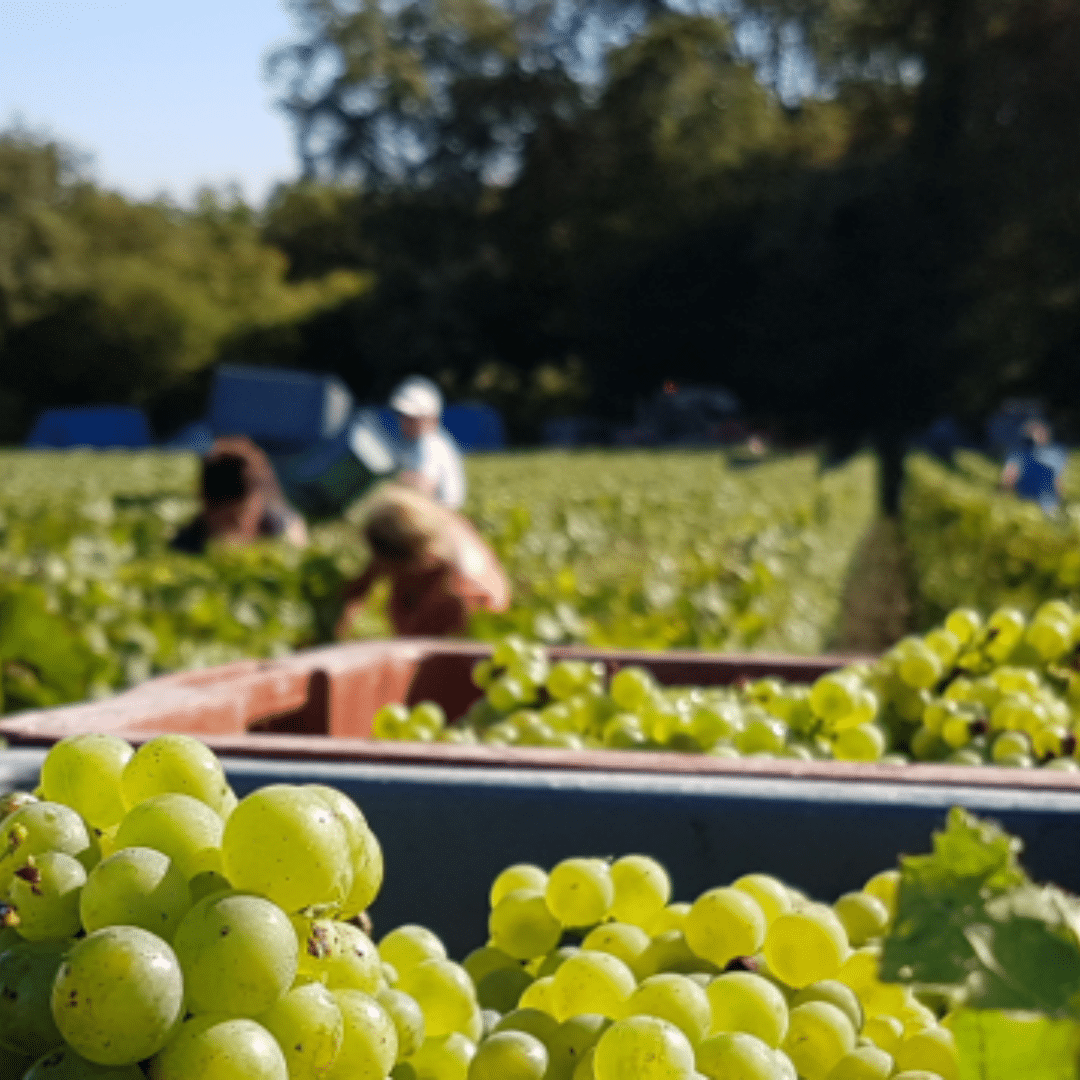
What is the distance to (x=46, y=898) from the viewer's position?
2.95ft

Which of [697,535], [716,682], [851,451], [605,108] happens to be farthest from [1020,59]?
[716,682]

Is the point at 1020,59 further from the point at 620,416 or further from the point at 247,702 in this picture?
the point at 247,702

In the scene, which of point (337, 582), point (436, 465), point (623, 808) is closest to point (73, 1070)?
point (623, 808)

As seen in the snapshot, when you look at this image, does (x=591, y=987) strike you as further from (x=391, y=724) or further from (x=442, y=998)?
(x=391, y=724)

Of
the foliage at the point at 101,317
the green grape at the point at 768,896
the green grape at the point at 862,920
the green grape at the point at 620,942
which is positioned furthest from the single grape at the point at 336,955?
the foliage at the point at 101,317

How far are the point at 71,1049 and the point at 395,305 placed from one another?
5184 cm

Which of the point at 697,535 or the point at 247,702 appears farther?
the point at 697,535

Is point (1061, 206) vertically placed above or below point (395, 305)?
above

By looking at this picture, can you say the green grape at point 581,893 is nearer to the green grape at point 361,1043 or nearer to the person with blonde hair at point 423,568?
the green grape at point 361,1043

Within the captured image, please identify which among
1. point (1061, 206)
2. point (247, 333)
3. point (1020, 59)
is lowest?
point (247, 333)

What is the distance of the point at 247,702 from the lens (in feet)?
7.77

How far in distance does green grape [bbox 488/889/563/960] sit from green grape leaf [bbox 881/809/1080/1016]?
713mm

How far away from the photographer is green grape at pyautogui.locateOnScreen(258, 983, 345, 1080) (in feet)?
2.84

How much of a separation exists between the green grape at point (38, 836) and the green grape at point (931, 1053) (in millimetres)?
682
